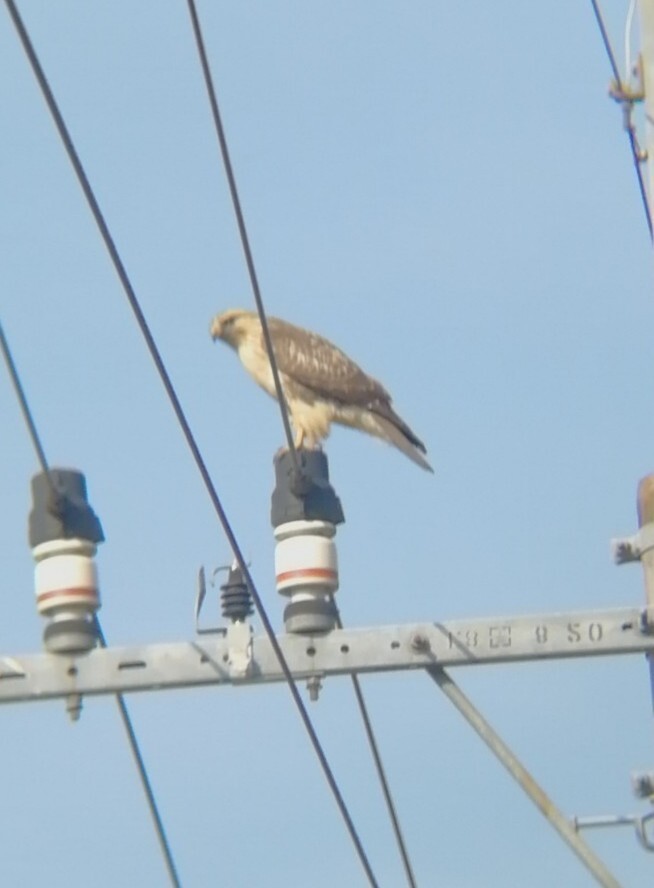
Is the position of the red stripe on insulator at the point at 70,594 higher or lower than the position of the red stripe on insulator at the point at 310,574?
higher

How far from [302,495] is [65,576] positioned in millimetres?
736

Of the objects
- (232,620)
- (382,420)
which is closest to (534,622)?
(232,620)

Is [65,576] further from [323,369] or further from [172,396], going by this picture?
[323,369]

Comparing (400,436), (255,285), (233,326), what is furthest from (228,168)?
(233,326)

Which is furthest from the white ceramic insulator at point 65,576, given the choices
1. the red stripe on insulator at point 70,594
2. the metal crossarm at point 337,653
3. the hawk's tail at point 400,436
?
the hawk's tail at point 400,436

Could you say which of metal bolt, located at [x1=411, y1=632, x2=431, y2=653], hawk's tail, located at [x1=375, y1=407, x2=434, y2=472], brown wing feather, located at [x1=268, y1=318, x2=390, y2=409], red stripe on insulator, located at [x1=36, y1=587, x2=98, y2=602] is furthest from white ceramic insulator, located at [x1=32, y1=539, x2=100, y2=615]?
brown wing feather, located at [x1=268, y1=318, x2=390, y2=409]

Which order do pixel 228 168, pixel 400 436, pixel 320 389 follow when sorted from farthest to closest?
pixel 320 389 < pixel 400 436 < pixel 228 168

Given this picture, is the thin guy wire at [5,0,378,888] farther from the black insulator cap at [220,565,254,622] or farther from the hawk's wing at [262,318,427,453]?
the hawk's wing at [262,318,427,453]

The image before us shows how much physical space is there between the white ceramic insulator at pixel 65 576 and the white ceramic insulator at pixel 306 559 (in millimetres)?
547

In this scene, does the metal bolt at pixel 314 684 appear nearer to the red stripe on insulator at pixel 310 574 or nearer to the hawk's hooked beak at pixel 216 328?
the red stripe on insulator at pixel 310 574

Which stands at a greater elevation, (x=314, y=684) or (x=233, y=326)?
(x=233, y=326)

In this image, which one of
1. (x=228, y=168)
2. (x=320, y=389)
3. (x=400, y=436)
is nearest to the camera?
(x=228, y=168)

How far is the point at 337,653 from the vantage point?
7824 millimetres

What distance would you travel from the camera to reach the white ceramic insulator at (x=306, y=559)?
798 cm
